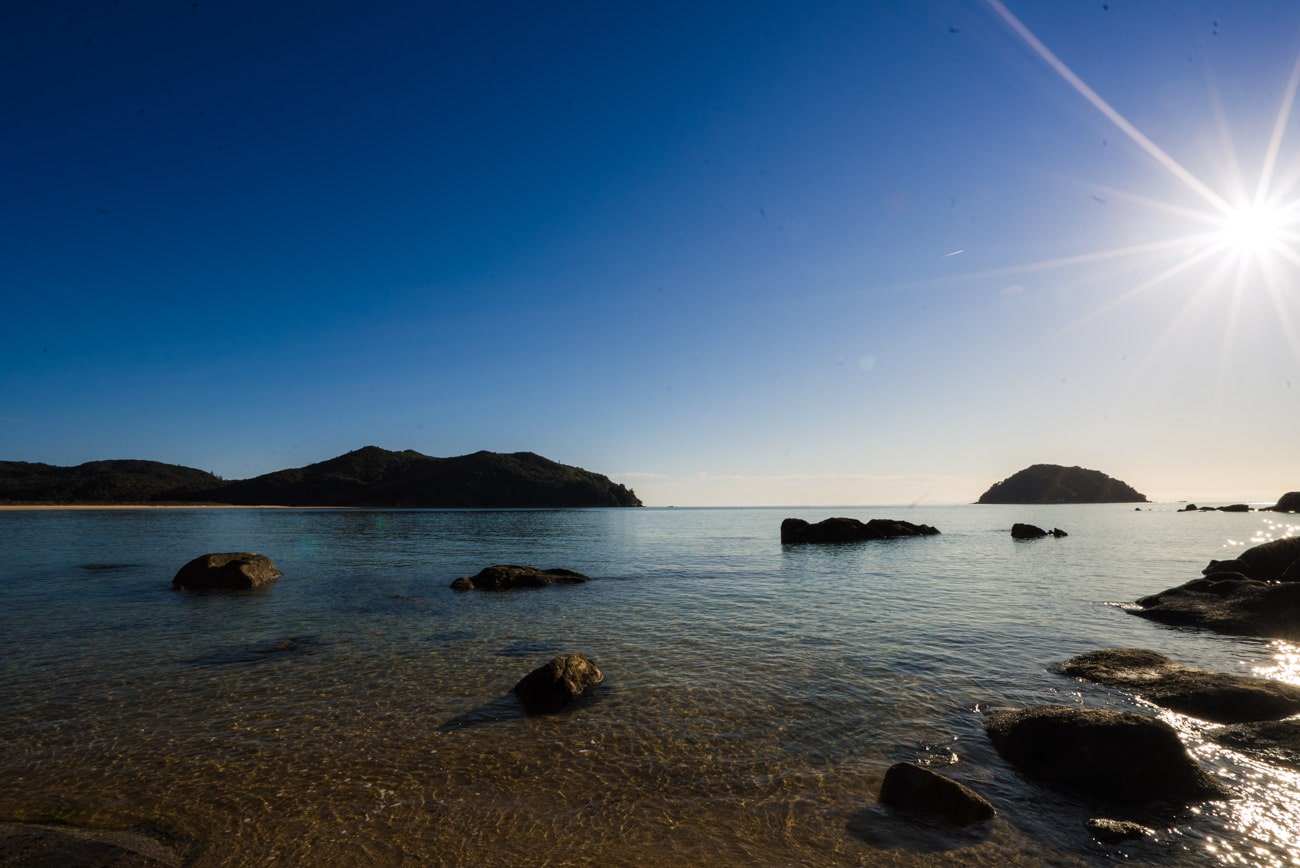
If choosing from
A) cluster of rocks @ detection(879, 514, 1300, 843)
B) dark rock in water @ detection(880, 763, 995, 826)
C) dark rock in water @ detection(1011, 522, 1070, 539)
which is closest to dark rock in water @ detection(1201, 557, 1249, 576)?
cluster of rocks @ detection(879, 514, 1300, 843)

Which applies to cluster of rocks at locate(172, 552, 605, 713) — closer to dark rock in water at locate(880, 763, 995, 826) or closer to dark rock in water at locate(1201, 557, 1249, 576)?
dark rock in water at locate(880, 763, 995, 826)

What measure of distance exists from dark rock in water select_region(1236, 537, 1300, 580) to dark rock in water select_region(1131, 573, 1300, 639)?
26.4 feet

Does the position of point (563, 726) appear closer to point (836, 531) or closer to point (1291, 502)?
point (836, 531)

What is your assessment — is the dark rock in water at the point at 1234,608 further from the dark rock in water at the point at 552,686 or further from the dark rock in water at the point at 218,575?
the dark rock in water at the point at 218,575

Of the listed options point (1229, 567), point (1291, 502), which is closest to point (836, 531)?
point (1229, 567)

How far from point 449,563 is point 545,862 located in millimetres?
33718

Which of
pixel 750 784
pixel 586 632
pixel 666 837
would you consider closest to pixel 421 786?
pixel 666 837

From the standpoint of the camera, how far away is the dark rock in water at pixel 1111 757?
780 cm

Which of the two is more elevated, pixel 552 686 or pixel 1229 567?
pixel 1229 567

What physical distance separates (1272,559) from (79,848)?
44253mm

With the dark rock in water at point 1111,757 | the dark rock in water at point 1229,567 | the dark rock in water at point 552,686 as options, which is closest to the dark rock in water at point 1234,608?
the dark rock in water at point 1229,567

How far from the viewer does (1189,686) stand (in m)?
11.5

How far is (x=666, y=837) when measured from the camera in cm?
671

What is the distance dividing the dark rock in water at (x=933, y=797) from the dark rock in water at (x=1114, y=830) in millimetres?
1150
